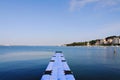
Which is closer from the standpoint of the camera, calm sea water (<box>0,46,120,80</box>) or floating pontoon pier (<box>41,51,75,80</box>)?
floating pontoon pier (<box>41,51,75,80</box>)

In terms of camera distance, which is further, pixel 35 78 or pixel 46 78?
pixel 35 78

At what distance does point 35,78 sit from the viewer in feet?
80.6

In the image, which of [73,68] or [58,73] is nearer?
[58,73]

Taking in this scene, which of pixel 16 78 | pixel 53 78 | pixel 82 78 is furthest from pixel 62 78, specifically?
pixel 16 78

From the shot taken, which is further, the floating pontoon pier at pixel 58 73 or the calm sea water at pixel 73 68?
the calm sea water at pixel 73 68

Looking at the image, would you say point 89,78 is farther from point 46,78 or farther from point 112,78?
point 46,78

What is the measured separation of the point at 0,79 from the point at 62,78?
28.8 feet

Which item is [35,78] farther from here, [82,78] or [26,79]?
[82,78]

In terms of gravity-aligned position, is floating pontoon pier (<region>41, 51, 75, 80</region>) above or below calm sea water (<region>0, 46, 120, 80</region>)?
above

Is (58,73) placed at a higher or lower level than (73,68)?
higher

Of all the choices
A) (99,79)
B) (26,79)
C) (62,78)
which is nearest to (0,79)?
(26,79)

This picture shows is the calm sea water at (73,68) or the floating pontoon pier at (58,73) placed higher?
the floating pontoon pier at (58,73)

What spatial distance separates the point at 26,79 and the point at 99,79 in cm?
923

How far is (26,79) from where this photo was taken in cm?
2397
